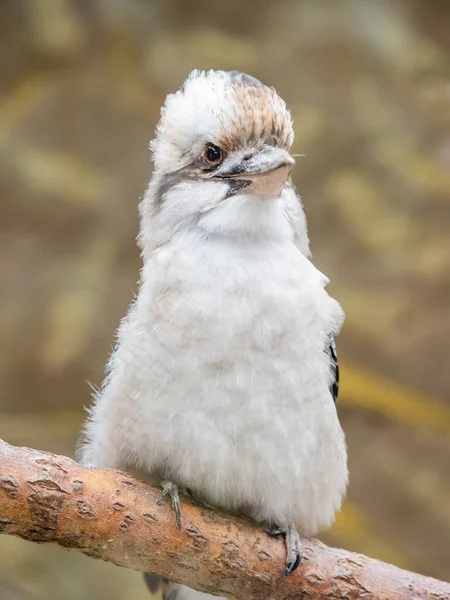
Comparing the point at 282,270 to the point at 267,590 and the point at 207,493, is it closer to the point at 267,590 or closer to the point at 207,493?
the point at 207,493

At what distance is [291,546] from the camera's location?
1.68 meters

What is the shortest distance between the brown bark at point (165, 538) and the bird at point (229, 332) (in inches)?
1.6

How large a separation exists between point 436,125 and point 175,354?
2.36 meters

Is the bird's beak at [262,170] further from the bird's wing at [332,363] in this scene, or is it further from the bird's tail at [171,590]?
the bird's tail at [171,590]

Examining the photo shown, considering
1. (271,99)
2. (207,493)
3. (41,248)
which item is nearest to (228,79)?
(271,99)

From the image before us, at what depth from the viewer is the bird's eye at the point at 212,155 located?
1.62m

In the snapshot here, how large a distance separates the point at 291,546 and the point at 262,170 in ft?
2.49

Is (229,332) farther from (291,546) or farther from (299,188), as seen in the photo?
(299,188)

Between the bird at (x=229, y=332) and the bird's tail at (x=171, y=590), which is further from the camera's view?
the bird's tail at (x=171, y=590)

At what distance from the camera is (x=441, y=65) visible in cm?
360

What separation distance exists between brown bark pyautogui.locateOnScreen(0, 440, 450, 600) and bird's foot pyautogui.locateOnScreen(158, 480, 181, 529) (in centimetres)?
1

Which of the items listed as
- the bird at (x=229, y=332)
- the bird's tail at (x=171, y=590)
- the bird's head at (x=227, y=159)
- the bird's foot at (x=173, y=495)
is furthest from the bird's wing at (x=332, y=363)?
the bird's tail at (x=171, y=590)

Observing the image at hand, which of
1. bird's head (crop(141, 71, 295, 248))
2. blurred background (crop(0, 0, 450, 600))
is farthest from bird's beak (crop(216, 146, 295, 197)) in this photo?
blurred background (crop(0, 0, 450, 600))

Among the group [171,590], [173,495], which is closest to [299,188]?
[171,590]
